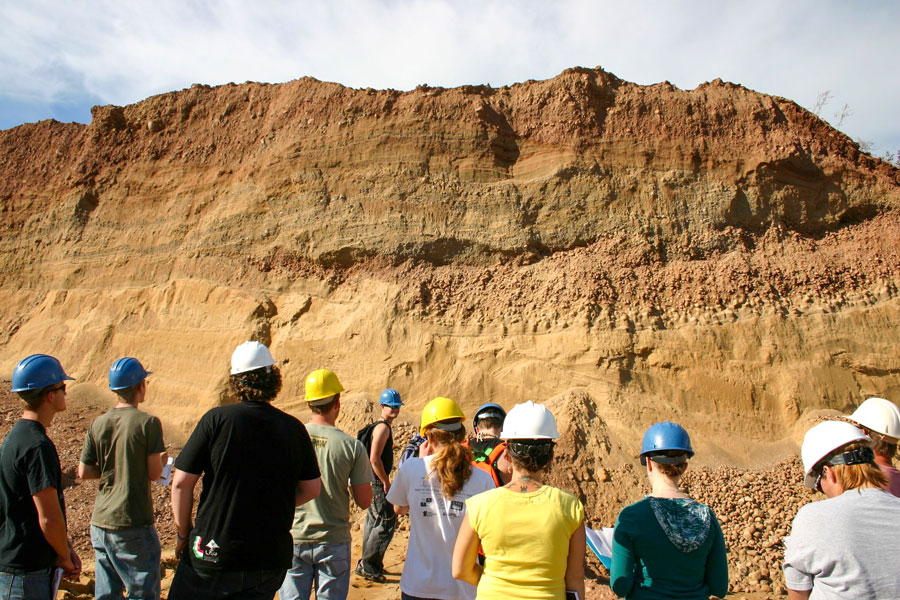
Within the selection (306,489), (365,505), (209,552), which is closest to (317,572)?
(365,505)

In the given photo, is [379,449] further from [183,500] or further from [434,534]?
[183,500]

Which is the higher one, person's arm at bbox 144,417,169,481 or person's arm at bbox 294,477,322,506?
person's arm at bbox 144,417,169,481

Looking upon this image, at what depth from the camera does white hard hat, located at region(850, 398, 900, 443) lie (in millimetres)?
3422

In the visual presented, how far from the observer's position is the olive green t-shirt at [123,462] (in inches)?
150

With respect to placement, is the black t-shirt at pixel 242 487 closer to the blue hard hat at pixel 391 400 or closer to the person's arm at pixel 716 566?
the person's arm at pixel 716 566

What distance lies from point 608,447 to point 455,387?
3061 mm

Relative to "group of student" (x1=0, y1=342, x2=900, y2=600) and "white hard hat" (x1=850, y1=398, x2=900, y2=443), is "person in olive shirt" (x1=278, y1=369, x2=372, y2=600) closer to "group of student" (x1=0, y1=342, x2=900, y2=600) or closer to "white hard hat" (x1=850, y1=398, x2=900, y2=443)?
"group of student" (x1=0, y1=342, x2=900, y2=600)

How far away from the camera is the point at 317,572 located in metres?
3.82

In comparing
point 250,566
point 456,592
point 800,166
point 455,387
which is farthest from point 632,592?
point 800,166

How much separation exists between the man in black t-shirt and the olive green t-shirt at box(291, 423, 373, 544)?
66 cm

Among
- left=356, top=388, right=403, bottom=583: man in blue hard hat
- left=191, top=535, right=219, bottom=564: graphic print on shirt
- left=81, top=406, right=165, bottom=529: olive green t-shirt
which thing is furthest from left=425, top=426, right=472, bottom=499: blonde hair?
left=356, top=388, right=403, bottom=583: man in blue hard hat

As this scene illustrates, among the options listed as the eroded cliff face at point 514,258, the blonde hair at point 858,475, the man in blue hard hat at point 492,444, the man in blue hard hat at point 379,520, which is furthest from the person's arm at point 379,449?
the eroded cliff face at point 514,258

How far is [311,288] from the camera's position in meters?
13.1

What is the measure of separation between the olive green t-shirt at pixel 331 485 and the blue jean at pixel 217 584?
740 millimetres
